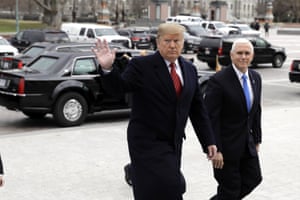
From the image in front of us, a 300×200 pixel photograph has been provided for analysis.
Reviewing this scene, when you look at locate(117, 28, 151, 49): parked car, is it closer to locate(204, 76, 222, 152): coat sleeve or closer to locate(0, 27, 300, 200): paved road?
locate(0, 27, 300, 200): paved road

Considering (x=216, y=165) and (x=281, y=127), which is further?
(x=281, y=127)

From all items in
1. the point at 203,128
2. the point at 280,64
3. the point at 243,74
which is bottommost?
the point at 280,64

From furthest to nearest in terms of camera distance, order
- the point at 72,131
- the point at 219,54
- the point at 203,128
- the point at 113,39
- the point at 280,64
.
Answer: the point at 113,39 < the point at 280,64 < the point at 219,54 < the point at 72,131 < the point at 203,128

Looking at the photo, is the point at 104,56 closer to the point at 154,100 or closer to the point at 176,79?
the point at 154,100

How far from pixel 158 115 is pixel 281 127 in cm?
804

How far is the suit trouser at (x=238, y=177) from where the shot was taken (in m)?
5.41

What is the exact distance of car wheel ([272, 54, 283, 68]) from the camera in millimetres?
28094

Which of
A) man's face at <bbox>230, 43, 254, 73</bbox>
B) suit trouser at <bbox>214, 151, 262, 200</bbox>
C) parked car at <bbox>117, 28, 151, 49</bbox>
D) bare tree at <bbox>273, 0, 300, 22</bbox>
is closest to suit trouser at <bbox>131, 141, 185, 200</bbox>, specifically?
suit trouser at <bbox>214, 151, 262, 200</bbox>

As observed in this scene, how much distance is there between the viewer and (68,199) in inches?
270

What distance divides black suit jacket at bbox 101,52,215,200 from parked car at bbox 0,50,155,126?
6.96 meters

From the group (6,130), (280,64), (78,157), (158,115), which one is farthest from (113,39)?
(158,115)

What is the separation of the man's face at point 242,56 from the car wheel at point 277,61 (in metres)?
23.2

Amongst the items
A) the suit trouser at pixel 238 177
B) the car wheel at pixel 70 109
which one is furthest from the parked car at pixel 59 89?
the suit trouser at pixel 238 177

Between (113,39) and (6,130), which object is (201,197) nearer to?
(6,130)
